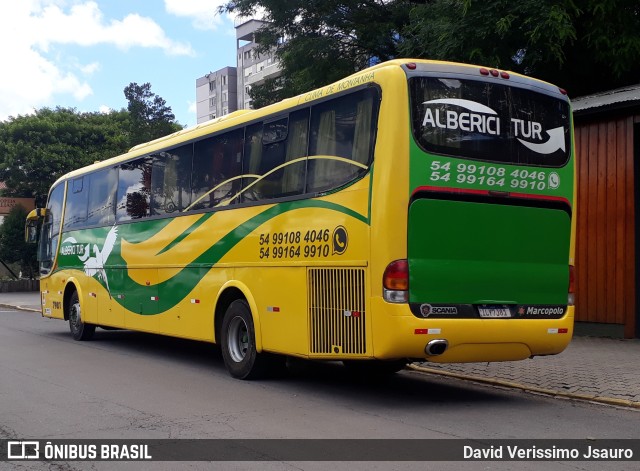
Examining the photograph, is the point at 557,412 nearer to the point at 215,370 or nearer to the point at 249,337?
the point at 249,337

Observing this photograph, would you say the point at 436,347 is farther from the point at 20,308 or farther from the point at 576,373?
the point at 20,308

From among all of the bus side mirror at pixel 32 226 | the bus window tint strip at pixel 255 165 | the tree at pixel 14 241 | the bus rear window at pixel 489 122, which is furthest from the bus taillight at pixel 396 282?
the tree at pixel 14 241

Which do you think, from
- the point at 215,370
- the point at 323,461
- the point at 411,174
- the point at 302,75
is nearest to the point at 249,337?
the point at 215,370

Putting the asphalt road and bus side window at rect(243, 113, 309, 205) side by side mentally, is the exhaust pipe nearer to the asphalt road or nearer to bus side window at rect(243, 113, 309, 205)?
the asphalt road

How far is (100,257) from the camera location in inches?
597

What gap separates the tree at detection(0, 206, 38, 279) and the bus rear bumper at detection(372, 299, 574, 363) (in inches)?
1344

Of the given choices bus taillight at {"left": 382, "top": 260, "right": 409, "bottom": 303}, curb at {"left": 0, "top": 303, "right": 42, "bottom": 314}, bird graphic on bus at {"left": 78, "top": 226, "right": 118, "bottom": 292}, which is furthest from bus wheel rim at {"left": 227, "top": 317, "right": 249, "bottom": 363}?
curb at {"left": 0, "top": 303, "right": 42, "bottom": 314}

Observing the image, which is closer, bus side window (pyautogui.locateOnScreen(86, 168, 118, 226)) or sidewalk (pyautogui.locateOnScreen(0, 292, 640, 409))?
sidewalk (pyautogui.locateOnScreen(0, 292, 640, 409))

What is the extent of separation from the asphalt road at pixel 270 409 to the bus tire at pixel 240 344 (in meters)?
0.19

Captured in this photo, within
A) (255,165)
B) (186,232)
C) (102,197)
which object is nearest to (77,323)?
(102,197)

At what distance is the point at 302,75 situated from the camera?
22.9 metres

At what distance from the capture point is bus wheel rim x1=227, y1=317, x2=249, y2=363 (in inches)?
419

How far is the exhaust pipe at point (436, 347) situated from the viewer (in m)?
8.13

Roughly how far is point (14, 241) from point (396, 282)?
113ft
